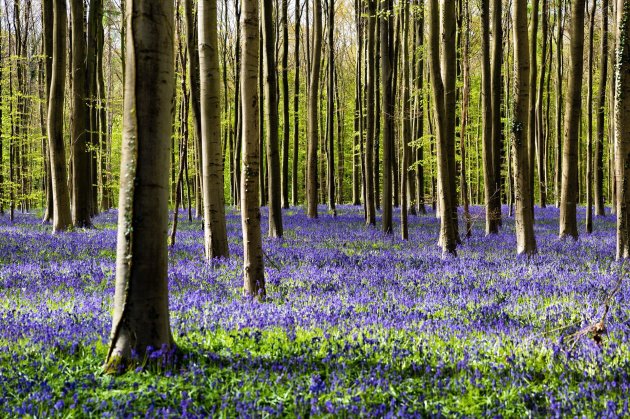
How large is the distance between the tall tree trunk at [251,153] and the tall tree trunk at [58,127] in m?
10.8

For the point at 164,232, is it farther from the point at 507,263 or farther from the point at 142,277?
the point at 507,263

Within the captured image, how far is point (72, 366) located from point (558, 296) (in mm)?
6108

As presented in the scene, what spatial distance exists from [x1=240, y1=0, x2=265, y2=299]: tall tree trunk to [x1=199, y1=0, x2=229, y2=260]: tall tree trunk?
2.37 meters

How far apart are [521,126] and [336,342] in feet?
26.7

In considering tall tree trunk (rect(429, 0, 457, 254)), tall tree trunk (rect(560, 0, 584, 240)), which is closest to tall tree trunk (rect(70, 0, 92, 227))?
tall tree trunk (rect(429, 0, 457, 254))

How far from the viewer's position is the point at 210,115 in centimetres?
975

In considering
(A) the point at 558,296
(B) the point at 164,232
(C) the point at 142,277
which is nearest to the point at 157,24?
(B) the point at 164,232

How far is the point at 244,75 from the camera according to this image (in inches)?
288

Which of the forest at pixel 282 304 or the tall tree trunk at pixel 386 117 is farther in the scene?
the tall tree trunk at pixel 386 117

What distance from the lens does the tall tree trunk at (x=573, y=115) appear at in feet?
44.3

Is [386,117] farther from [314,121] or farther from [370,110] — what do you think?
[314,121]

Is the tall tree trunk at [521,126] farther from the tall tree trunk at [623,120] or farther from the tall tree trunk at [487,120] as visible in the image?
the tall tree trunk at [487,120]

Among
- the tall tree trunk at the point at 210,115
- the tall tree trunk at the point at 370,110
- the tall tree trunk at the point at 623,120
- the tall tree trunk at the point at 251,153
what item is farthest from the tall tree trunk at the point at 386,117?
the tall tree trunk at the point at 251,153

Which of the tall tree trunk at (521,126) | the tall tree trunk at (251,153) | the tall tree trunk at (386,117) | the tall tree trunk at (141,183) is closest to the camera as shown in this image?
the tall tree trunk at (141,183)
